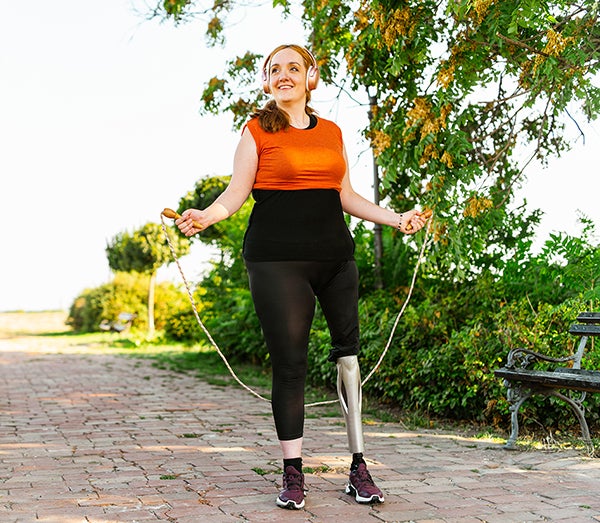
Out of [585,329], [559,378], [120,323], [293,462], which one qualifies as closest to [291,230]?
[293,462]

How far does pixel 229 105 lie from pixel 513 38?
400cm

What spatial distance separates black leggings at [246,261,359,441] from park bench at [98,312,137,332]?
16.5 m

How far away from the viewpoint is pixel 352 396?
363 centimetres

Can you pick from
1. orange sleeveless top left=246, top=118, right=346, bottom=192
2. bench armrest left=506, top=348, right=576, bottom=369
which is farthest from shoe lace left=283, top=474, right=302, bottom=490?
bench armrest left=506, top=348, right=576, bottom=369

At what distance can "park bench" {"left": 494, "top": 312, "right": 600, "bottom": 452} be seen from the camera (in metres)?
4.93

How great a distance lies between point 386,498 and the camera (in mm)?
3670

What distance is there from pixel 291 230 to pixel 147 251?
1720 cm

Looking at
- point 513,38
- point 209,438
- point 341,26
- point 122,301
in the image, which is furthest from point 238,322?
point 122,301

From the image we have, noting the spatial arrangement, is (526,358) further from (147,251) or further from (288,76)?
(147,251)

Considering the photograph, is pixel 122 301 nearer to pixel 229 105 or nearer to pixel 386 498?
pixel 229 105

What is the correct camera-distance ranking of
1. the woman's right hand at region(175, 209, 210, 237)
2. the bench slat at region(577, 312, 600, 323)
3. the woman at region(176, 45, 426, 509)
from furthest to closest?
the bench slat at region(577, 312, 600, 323)
the woman at region(176, 45, 426, 509)
the woman's right hand at region(175, 209, 210, 237)

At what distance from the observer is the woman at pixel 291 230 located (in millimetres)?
3414

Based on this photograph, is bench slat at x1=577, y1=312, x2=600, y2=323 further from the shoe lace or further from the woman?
the shoe lace

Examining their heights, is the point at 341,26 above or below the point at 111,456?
above
